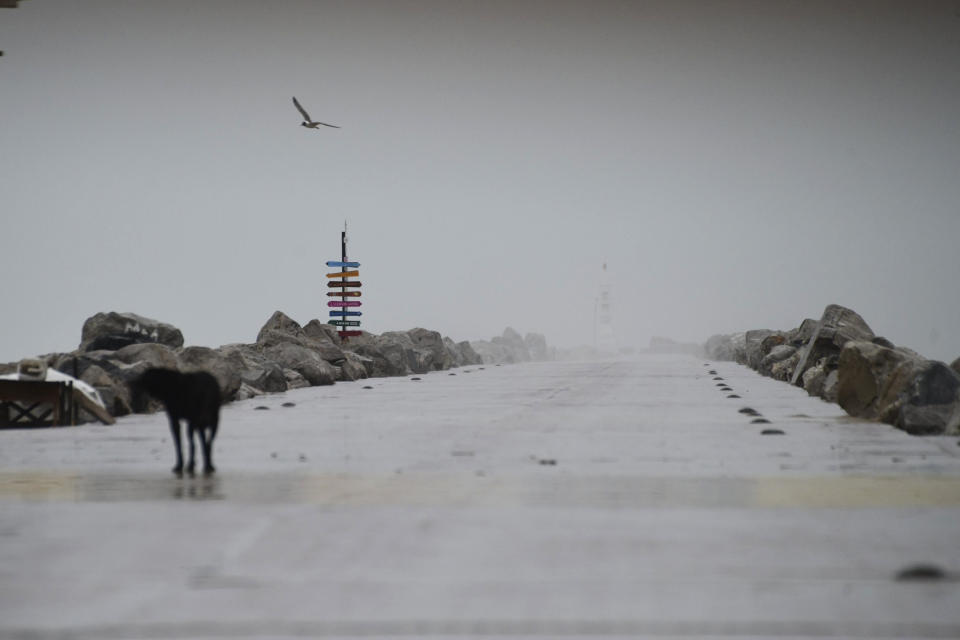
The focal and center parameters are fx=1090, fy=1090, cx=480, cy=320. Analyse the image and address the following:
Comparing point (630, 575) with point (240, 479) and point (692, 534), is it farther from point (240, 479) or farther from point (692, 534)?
point (240, 479)

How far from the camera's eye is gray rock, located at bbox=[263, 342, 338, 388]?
30.5 metres

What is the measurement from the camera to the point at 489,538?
23.0ft

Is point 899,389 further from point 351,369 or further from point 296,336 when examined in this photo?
point 296,336

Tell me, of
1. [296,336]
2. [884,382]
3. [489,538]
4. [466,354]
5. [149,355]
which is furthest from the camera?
[466,354]

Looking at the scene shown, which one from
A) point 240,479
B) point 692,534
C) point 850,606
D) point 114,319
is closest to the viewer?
point 850,606

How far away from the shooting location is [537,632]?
495 cm

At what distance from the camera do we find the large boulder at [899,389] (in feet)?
46.9

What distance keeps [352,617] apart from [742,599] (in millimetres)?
1946

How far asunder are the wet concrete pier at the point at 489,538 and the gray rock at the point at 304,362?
1642 cm

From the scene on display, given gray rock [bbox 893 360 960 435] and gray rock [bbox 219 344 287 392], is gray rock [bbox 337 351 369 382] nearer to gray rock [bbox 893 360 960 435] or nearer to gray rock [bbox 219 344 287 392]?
gray rock [bbox 219 344 287 392]

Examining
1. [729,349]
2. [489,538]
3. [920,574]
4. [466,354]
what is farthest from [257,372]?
[729,349]

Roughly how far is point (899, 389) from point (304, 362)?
18.7 metres

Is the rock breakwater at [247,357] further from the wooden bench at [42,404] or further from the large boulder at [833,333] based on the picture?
the large boulder at [833,333]

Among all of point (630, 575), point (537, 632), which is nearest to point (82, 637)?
point (537, 632)
